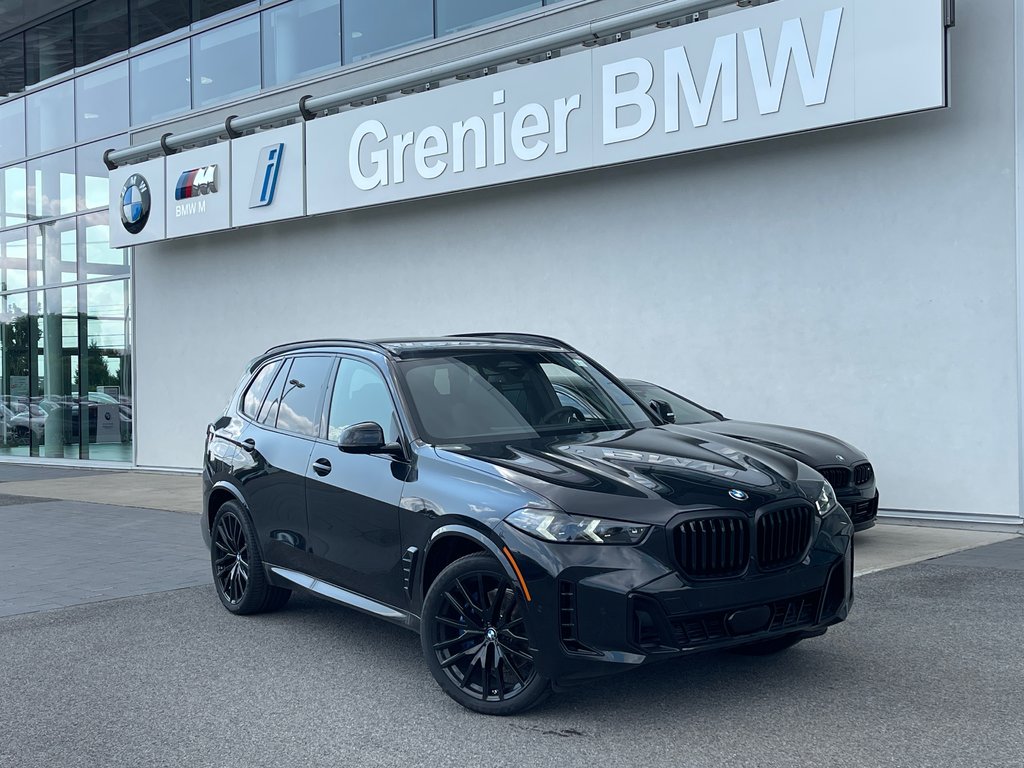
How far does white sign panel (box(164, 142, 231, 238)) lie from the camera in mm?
17766

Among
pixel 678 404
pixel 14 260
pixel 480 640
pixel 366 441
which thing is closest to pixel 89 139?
pixel 14 260

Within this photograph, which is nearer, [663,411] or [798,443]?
[663,411]

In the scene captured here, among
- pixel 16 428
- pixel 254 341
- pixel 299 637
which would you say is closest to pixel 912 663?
pixel 299 637

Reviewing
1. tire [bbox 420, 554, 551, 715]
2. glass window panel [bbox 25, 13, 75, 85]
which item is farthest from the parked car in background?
glass window panel [bbox 25, 13, 75, 85]

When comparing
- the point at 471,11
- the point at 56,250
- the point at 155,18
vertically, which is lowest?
the point at 56,250

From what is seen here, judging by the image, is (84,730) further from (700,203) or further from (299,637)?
(700,203)

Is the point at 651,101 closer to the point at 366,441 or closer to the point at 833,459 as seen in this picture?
the point at 833,459

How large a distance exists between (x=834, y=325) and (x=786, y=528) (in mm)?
7039

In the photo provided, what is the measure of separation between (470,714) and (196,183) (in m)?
15.1

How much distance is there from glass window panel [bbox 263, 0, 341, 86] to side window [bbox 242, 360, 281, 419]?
10.9 metres

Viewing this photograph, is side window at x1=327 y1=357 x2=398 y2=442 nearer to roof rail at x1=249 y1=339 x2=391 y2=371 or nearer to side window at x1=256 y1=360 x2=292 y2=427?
roof rail at x1=249 y1=339 x2=391 y2=371

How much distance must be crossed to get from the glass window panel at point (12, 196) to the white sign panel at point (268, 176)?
350 inches

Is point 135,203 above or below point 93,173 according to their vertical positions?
below

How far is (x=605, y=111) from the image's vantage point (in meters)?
12.6
